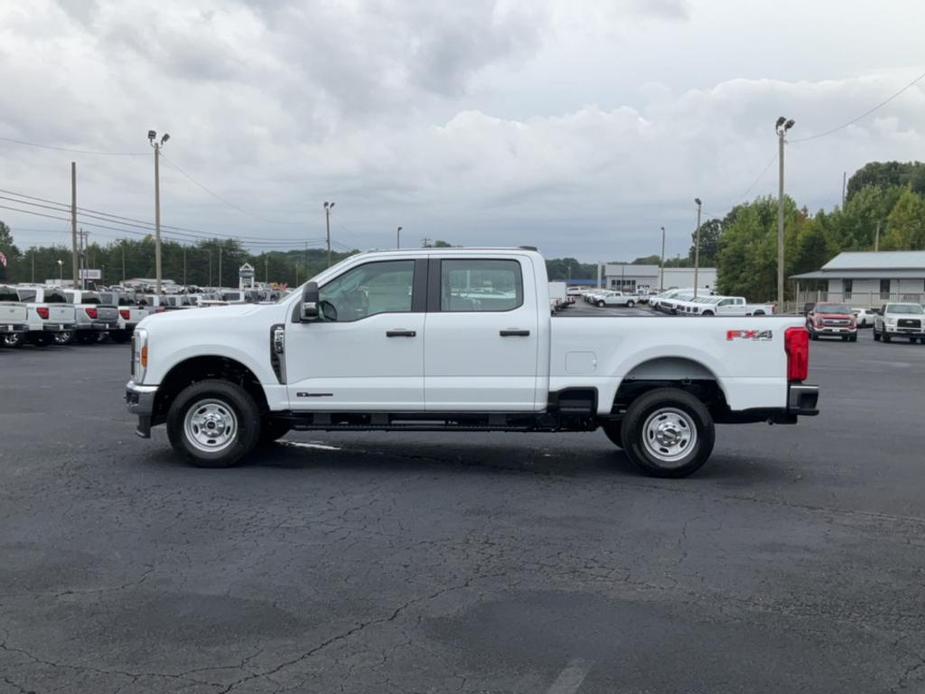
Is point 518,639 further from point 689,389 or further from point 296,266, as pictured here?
point 296,266

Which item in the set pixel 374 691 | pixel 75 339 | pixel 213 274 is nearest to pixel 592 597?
pixel 374 691

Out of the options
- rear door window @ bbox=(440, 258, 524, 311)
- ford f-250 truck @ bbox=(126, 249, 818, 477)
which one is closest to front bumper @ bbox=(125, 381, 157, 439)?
ford f-250 truck @ bbox=(126, 249, 818, 477)

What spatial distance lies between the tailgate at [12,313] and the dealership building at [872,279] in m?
54.3

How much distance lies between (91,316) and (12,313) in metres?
4.32

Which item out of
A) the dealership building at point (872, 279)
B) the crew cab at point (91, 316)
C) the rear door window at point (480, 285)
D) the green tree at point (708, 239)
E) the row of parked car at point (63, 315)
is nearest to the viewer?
the rear door window at point (480, 285)

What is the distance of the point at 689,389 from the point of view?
29.9ft

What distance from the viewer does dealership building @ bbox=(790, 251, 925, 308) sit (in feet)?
214

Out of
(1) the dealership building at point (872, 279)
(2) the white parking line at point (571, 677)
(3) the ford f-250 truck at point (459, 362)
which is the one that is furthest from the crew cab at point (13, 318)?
(1) the dealership building at point (872, 279)

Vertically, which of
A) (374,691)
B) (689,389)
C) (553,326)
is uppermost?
(553,326)

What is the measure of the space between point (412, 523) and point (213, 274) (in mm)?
147268

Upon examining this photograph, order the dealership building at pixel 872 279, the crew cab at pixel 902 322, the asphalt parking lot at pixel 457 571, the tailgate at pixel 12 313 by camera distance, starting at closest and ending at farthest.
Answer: the asphalt parking lot at pixel 457 571 → the tailgate at pixel 12 313 → the crew cab at pixel 902 322 → the dealership building at pixel 872 279

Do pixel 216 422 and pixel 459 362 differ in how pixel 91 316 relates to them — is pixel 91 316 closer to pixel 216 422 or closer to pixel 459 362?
pixel 216 422

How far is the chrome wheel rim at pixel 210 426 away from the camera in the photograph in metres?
Answer: 8.96

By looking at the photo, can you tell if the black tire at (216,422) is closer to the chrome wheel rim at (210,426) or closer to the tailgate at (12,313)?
→ the chrome wheel rim at (210,426)
